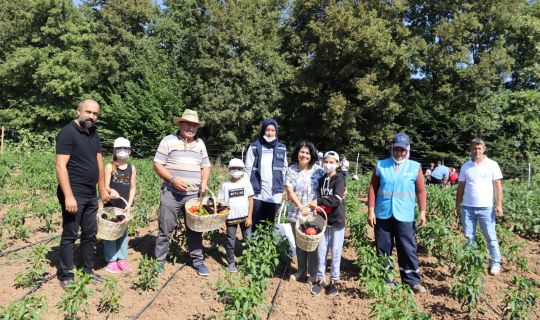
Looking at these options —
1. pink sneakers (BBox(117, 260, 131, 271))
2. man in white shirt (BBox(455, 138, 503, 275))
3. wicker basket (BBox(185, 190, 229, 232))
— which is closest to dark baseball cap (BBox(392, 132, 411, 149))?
man in white shirt (BBox(455, 138, 503, 275))

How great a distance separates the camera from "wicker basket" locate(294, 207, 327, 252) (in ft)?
13.4

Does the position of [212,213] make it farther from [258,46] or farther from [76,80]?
[76,80]

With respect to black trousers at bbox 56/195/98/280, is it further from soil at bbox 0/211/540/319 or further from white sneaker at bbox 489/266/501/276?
white sneaker at bbox 489/266/501/276

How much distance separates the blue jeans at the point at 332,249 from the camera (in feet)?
14.4

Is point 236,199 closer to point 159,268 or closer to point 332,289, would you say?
point 159,268

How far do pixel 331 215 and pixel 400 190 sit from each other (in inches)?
28.5

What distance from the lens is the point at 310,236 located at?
4.04m

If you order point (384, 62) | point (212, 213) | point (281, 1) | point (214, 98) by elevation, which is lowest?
point (212, 213)

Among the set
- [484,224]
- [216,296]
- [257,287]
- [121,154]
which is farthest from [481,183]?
[121,154]

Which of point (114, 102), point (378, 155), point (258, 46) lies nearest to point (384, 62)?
point (378, 155)

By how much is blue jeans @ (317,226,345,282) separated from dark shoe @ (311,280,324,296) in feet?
0.16

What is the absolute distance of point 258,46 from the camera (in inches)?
905

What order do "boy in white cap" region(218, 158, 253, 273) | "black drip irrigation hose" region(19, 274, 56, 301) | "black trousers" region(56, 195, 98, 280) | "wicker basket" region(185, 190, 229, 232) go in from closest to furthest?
1. "black drip irrigation hose" region(19, 274, 56, 301)
2. "black trousers" region(56, 195, 98, 280)
3. "wicker basket" region(185, 190, 229, 232)
4. "boy in white cap" region(218, 158, 253, 273)

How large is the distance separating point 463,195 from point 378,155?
18.6m
